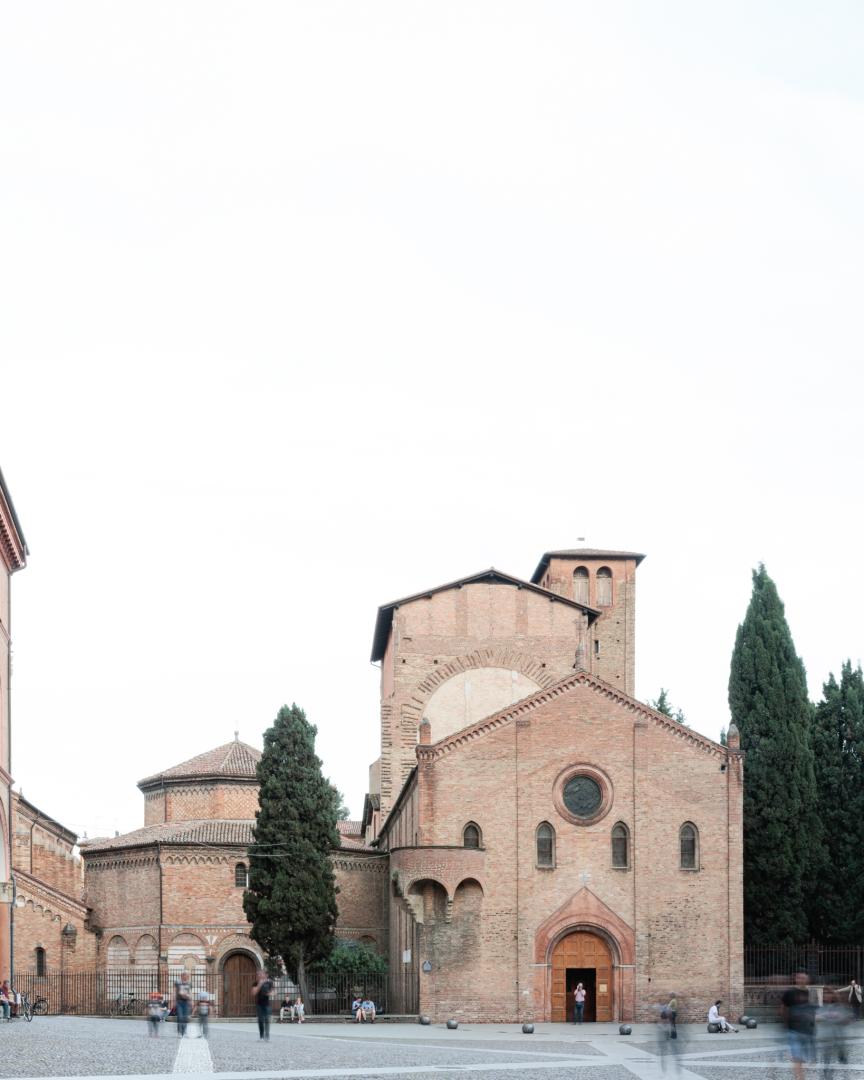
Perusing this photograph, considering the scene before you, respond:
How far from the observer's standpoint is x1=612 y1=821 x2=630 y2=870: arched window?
144ft

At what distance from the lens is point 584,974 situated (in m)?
43.1

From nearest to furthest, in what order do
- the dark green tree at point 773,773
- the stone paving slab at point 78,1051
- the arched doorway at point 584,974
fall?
the stone paving slab at point 78,1051
the arched doorway at point 584,974
the dark green tree at point 773,773

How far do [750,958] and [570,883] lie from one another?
20.6 ft

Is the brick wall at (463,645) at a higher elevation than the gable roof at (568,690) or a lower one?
higher

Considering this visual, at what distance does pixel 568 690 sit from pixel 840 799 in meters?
11.0

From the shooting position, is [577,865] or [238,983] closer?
[577,865]

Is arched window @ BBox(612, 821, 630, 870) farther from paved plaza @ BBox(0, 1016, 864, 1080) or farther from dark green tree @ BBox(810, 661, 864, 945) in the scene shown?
dark green tree @ BBox(810, 661, 864, 945)

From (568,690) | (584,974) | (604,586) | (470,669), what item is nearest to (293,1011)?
(584,974)

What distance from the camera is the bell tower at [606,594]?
61844 mm

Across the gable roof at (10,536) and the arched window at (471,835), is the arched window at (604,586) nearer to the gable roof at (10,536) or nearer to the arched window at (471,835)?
the arched window at (471,835)

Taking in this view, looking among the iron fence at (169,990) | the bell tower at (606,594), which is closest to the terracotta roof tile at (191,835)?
the iron fence at (169,990)

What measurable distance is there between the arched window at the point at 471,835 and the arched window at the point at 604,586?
20.3 metres

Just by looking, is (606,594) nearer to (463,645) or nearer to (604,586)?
(604,586)

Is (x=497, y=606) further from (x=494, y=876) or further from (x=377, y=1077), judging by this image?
(x=377, y=1077)
